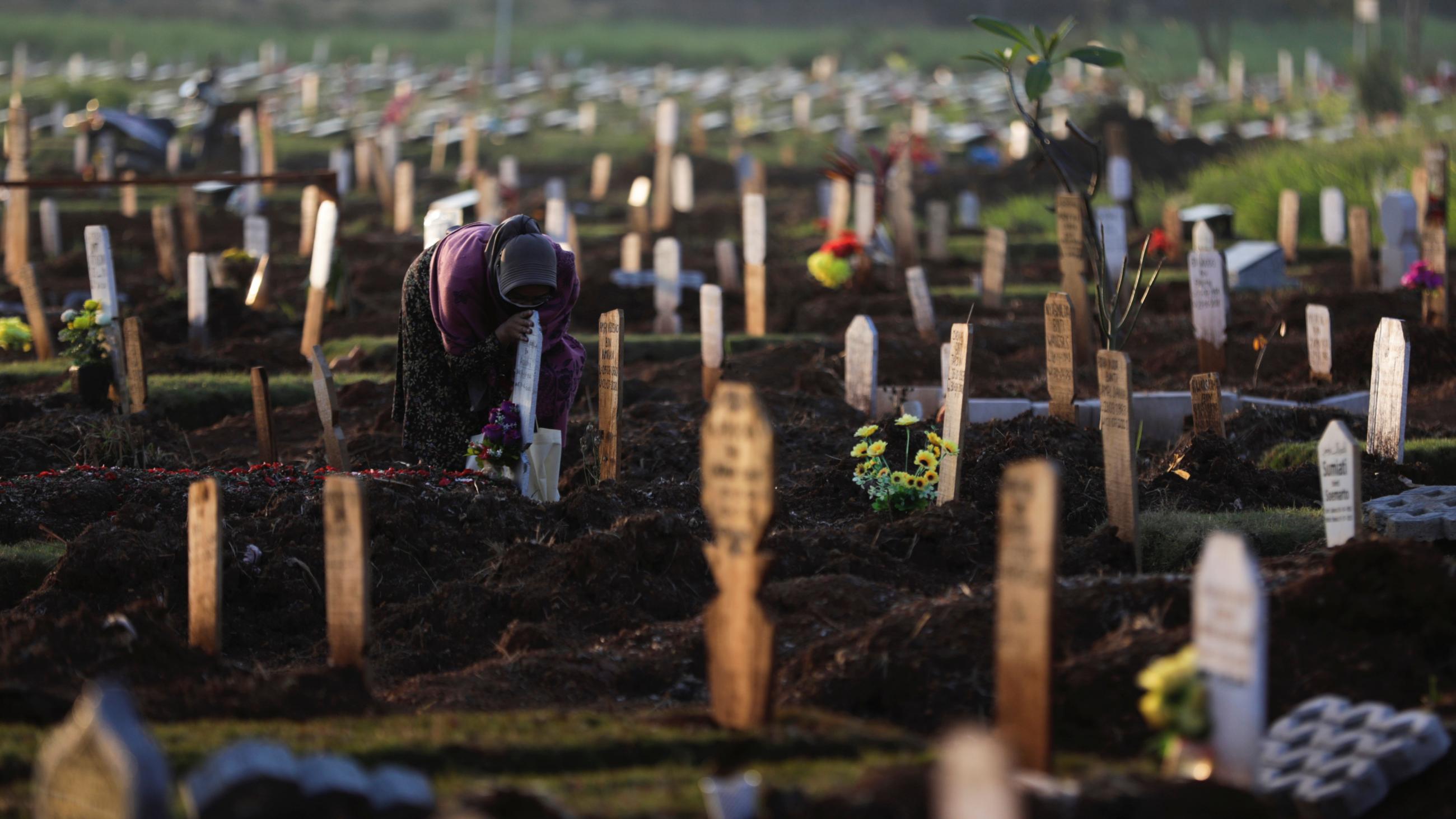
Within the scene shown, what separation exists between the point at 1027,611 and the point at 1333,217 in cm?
1622

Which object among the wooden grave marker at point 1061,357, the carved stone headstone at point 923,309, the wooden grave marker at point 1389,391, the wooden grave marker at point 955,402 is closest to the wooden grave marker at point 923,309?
the carved stone headstone at point 923,309

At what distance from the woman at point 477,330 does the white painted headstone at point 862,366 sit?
7.43ft

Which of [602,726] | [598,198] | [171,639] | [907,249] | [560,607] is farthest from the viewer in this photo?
[598,198]

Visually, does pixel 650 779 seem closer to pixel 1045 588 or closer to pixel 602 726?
pixel 602 726

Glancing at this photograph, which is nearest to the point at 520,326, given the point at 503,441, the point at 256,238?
the point at 503,441

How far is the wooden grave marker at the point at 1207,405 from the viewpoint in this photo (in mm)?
7691

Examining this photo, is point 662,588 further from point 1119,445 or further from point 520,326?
point 1119,445

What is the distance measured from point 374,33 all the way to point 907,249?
113 feet

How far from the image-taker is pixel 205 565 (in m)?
5.04

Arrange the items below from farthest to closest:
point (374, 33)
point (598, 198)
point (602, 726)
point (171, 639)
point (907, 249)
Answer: point (374, 33) < point (598, 198) < point (907, 249) < point (171, 639) < point (602, 726)

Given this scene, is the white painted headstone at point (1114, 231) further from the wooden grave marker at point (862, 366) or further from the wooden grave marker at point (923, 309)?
the wooden grave marker at point (862, 366)

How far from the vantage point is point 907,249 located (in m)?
17.1

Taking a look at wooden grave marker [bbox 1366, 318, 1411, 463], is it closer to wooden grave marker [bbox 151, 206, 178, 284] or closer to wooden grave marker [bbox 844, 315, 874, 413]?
wooden grave marker [bbox 844, 315, 874, 413]

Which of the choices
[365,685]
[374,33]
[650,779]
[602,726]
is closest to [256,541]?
[365,685]
